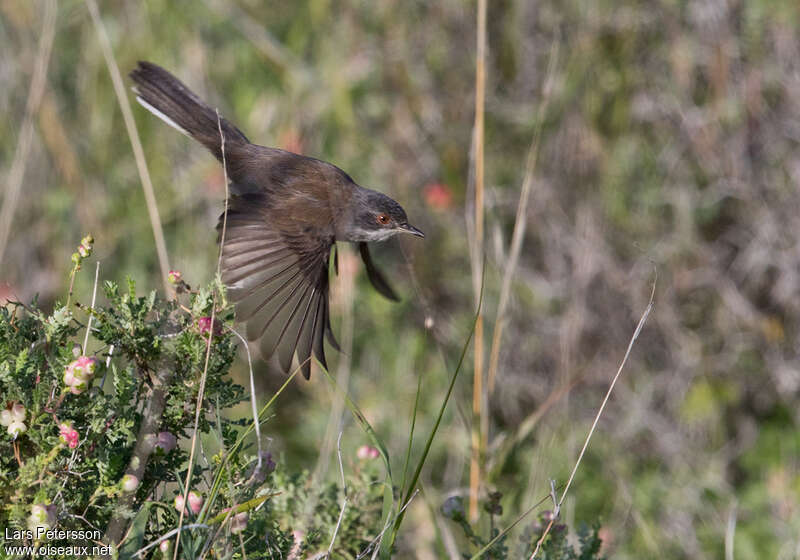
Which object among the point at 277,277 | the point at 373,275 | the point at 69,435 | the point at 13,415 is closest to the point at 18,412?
the point at 13,415

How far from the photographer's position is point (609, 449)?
5086 mm

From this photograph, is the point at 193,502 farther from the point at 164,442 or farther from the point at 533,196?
the point at 533,196

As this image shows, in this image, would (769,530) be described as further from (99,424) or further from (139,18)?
(139,18)

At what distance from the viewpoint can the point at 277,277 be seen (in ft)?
8.84

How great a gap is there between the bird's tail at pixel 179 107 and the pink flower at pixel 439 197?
1636mm

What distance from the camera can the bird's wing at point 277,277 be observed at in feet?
8.13

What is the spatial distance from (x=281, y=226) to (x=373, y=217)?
0.44 m

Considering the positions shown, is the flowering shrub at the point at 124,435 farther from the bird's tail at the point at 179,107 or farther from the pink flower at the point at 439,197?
the pink flower at the point at 439,197

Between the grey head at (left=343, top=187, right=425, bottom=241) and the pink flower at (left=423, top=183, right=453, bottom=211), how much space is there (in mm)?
1781

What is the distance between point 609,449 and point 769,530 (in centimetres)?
88

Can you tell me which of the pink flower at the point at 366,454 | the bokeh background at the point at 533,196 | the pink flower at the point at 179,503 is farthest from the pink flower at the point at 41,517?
the bokeh background at the point at 533,196

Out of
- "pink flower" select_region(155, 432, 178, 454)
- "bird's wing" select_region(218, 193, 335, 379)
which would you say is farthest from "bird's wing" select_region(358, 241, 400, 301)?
"pink flower" select_region(155, 432, 178, 454)

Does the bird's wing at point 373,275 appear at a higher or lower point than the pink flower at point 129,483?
higher

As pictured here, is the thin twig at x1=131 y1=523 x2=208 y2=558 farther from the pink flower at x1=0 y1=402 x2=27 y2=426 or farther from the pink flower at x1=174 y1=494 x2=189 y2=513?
the pink flower at x1=0 y1=402 x2=27 y2=426
